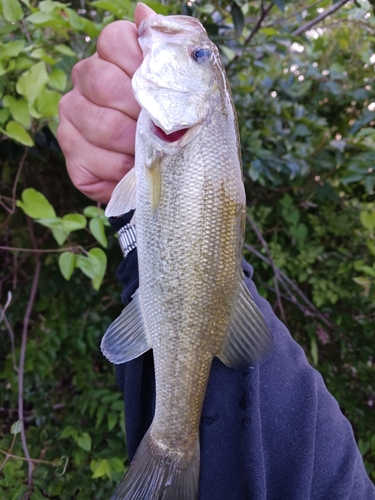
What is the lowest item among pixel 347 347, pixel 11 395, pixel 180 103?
pixel 11 395

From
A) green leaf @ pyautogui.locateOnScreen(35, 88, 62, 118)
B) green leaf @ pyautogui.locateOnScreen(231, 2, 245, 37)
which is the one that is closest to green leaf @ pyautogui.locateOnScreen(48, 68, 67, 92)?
green leaf @ pyautogui.locateOnScreen(35, 88, 62, 118)

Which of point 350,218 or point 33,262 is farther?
point 350,218

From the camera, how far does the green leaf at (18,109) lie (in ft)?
4.01

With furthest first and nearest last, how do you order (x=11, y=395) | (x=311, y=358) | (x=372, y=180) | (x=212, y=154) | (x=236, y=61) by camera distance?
→ 1. (x=311, y=358)
2. (x=11, y=395)
3. (x=236, y=61)
4. (x=372, y=180)
5. (x=212, y=154)

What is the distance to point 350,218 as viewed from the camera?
7.62 feet

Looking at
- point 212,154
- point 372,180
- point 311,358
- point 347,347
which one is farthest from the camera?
point 311,358

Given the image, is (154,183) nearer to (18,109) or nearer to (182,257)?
(182,257)

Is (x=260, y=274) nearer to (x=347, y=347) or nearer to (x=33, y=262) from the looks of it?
(x=347, y=347)

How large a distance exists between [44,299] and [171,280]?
1.30 meters

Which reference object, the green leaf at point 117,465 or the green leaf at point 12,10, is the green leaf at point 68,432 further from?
the green leaf at point 12,10

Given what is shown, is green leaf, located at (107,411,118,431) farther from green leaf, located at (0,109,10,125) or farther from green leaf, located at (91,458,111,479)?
green leaf, located at (0,109,10,125)

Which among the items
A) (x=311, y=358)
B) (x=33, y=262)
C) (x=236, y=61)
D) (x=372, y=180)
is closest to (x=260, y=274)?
(x=311, y=358)

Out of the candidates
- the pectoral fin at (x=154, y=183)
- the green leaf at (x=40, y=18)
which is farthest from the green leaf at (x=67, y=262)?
the green leaf at (x=40, y=18)

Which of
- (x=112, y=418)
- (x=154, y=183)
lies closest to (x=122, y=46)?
(x=154, y=183)
